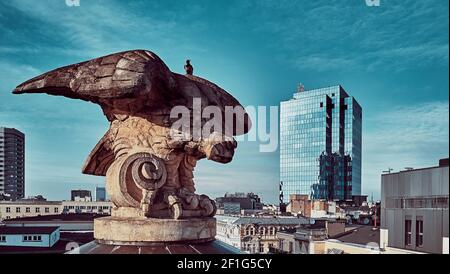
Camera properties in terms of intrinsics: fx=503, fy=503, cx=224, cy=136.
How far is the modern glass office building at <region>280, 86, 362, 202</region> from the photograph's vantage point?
36.2 meters

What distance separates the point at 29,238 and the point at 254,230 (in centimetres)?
2269

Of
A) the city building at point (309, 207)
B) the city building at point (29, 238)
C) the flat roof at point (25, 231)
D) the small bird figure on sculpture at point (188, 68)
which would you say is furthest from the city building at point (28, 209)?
the city building at point (309, 207)

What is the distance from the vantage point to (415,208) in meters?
9.35

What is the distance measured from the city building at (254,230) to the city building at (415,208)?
65.6 feet

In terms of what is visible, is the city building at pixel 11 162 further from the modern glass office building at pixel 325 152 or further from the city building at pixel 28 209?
the modern glass office building at pixel 325 152

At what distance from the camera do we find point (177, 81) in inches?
183

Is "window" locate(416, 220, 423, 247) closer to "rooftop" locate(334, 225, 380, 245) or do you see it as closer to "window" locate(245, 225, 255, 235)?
"rooftop" locate(334, 225, 380, 245)

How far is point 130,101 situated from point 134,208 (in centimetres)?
95

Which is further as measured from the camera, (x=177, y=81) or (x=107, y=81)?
(x=177, y=81)

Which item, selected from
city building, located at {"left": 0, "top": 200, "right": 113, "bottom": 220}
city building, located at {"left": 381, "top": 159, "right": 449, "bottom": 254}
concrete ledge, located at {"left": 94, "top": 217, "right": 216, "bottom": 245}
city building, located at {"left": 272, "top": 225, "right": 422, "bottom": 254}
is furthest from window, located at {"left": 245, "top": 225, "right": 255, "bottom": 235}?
concrete ledge, located at {"left": 94, "top": 217, "right": 216, "bottom": 245}

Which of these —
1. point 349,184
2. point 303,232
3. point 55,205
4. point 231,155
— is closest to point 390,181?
point 231,155

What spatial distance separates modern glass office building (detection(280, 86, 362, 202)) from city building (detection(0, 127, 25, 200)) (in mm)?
25095
